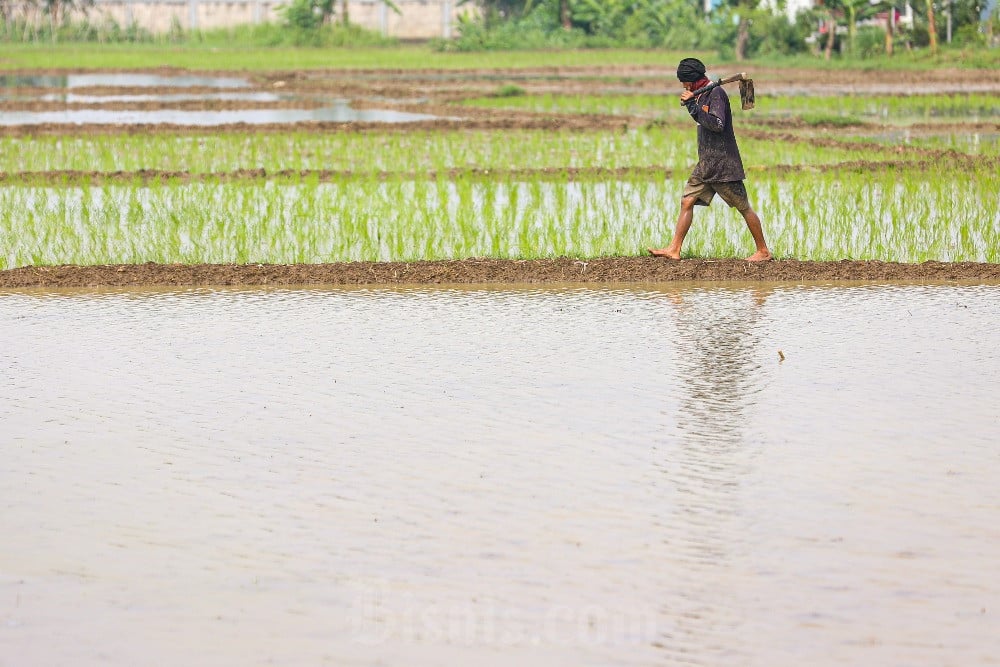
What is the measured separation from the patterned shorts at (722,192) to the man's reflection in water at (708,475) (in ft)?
3.62

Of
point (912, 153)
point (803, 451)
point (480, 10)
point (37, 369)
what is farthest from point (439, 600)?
point (480, 10)

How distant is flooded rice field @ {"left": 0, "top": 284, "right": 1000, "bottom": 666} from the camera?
3369mm

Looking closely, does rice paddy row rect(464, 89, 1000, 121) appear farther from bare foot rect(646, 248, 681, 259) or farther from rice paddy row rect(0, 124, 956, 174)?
bare foot rect(646, 248, 681, 259)

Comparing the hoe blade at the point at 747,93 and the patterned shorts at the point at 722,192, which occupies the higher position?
the hoe blade at the point at 747,93

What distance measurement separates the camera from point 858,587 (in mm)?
3570

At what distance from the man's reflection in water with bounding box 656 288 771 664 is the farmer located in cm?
106

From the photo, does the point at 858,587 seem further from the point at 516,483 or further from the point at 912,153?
the point at 912,153

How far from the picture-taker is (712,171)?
27.8 ft

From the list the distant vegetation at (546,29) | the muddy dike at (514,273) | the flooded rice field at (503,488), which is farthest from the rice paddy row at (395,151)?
the distant vegetation at (546,29)

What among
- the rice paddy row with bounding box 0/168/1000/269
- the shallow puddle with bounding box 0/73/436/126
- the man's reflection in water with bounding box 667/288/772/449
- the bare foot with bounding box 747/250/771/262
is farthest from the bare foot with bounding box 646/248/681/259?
the shallow puddle with bounding box 0/73/436/126

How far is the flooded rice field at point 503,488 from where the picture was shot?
11.1ft

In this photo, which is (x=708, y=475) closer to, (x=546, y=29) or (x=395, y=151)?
(x=395, y=151)

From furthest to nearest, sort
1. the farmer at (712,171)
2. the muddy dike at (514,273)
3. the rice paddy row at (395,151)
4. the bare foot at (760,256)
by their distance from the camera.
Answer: the rice paddy row at (395,151), the bare foot at (760,256), the farmer at (712,171), the muddy dike at (514,273)

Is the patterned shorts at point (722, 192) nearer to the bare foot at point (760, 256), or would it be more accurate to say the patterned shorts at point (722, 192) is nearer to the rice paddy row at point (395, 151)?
the bare foot at point (760, 256)
